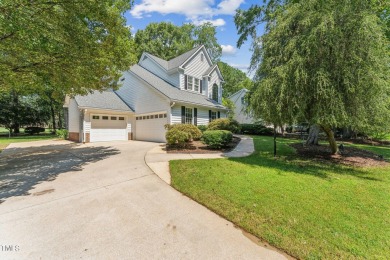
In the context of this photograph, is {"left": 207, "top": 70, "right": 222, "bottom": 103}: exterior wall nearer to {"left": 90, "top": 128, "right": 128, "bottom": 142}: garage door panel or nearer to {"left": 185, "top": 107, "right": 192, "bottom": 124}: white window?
{"left": 185, "top": 107, "right": 192, "bottom": 124}: white window

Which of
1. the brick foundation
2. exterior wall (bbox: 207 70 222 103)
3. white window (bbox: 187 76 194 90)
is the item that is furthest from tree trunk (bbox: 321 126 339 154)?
the brick foundation

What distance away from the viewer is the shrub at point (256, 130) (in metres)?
20.4

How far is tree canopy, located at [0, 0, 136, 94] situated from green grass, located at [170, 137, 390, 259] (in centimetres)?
580

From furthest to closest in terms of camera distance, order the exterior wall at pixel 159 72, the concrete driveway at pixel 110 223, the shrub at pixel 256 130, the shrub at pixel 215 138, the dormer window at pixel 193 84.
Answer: the shrub at pixel 256 130 → the dormer window at pixel 193 84 → the exterior wall at pixel 159 72 → the shrub at pixel 215 138 → the concrete driveway at pixel 110 223

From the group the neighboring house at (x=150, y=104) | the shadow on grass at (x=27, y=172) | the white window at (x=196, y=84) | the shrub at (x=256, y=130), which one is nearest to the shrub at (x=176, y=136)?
the neighboring house at (x=150, y=104)

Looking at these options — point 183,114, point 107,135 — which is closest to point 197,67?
point 183,114

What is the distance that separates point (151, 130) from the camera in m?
15.1

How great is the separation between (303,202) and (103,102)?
16.3 metres

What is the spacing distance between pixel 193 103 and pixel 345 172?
1032 cm

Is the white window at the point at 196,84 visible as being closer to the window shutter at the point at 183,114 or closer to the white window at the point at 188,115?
the white window at the point at 188,115

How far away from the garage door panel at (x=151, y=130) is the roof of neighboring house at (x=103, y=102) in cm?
197

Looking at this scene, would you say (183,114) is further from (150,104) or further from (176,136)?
(176,136)

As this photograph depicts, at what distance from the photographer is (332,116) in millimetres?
6301

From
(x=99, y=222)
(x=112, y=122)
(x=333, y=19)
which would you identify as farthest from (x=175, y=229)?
(x=112, y=122)
